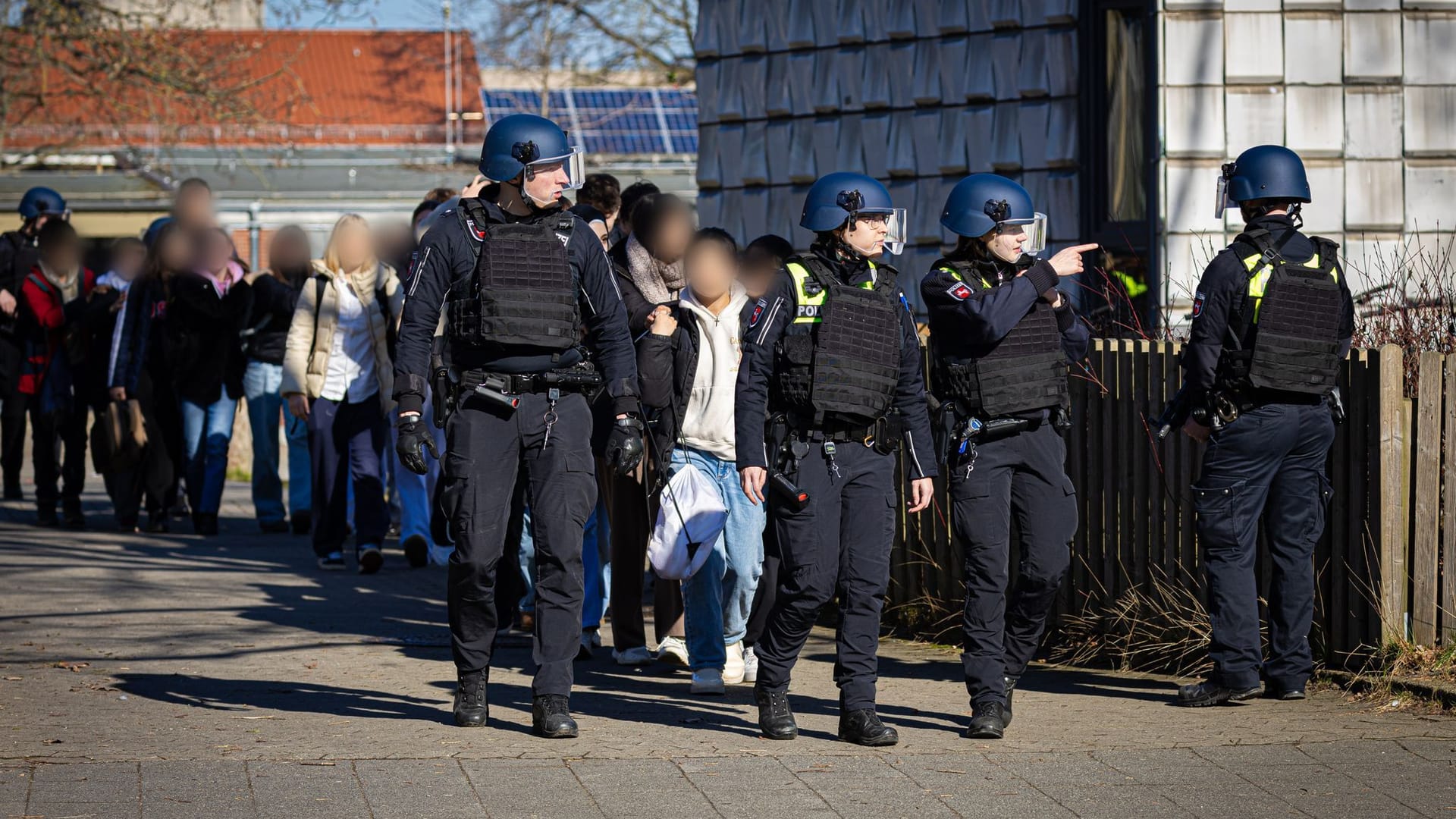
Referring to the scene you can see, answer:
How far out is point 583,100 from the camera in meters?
34.7

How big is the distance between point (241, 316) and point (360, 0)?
801cm

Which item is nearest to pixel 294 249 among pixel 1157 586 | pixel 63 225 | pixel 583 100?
pixel 63 225

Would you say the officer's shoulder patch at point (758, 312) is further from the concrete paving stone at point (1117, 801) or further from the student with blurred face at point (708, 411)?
the concrete paving stone at point (1117, 801)

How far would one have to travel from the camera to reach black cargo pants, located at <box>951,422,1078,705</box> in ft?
21.4

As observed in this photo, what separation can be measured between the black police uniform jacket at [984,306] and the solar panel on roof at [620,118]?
27467mm

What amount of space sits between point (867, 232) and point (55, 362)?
8.47 meters

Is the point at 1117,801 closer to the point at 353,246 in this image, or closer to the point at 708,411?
the point at 708,411

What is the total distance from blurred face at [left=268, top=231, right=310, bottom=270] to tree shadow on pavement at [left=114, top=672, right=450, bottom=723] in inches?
207

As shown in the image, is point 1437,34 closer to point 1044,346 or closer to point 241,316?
point 1044,346

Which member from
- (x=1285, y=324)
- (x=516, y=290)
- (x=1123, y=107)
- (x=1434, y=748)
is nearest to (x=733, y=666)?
(x=516, y=290)

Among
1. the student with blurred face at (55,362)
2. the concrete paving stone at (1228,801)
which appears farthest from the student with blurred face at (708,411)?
the student with blurred face at (55,362)

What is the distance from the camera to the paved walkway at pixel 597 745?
546 centimetres

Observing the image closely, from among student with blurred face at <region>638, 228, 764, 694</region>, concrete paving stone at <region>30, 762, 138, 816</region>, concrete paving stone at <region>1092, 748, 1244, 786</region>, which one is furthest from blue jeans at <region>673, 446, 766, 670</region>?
concrete paving stone at <region>30, 762, 138, 816</region>

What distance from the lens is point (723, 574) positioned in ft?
24.8
